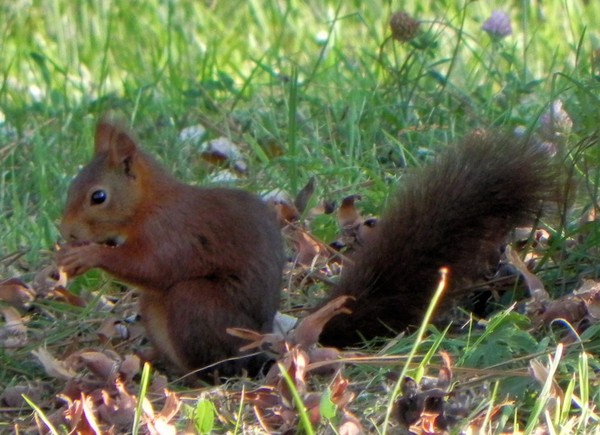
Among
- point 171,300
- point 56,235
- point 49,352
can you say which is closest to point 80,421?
point 171,300

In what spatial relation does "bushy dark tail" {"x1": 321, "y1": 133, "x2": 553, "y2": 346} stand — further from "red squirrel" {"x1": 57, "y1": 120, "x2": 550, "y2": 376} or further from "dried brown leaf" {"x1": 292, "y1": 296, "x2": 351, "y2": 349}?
"dried brown leaf" {"x1": 292, "y1": 296, "x2": 351, "y2": 349}

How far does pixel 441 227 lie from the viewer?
2.90m

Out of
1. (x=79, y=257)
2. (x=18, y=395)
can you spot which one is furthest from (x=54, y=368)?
(x=79, y=257)

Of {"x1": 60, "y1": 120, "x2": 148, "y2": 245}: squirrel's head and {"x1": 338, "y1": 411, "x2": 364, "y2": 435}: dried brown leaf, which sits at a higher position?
{"x1": 60, "y1": 120, "x2": 148, "y2": 245}: squirrel's head

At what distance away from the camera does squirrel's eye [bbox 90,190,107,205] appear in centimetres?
292

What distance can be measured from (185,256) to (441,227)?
1.91 feet

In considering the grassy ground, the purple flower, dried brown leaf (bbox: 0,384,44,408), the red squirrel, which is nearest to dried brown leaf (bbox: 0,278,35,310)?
the grassy ground

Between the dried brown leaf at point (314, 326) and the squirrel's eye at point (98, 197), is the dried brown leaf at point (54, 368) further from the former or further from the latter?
the dried brown leaf at point (314, 326)

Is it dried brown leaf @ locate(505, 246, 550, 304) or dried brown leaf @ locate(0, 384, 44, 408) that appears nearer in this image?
dried brown leaf @ locate(0, 384, 44, 408)

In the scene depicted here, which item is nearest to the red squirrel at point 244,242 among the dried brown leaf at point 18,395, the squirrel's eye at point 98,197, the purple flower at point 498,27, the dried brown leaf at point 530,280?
the squirrel's eye at point 98,197

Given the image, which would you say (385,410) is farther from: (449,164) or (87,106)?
(87,106)

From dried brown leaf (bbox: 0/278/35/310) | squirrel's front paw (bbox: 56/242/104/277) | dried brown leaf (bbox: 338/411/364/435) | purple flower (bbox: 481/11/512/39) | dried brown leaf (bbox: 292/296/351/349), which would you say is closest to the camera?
dried brown leaf (bbox: 338/411/364/435)

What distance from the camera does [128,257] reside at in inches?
112

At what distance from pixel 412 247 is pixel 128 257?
642 millimetres
